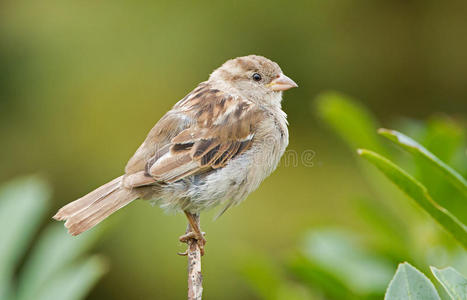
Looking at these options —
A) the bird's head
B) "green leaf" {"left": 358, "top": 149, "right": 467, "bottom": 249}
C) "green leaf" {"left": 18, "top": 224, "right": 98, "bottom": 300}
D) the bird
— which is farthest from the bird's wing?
"green leaf" {"left": 358, "top": 149, "right": 467, "bottom": 249}

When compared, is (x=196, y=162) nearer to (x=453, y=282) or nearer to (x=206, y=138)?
(x=206, y=138)

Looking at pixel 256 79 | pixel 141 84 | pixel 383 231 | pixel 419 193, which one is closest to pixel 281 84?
pixel 256 79

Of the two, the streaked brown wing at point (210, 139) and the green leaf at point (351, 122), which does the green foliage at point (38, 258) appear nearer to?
the streaked brown wing at point (210, 139)

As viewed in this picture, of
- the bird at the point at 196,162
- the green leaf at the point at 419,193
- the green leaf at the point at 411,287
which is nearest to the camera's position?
the green leaf at the point at 411,287

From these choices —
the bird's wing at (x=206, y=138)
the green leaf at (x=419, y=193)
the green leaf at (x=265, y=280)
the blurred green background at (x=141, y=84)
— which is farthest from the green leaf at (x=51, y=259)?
the blurred green background at (x=141, y=84)

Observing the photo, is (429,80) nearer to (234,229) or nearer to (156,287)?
(234,229)

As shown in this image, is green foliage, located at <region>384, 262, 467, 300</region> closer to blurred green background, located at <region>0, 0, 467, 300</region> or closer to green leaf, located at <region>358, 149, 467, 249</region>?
green leaf, located at <region>358, 149, 467, 249</region>
